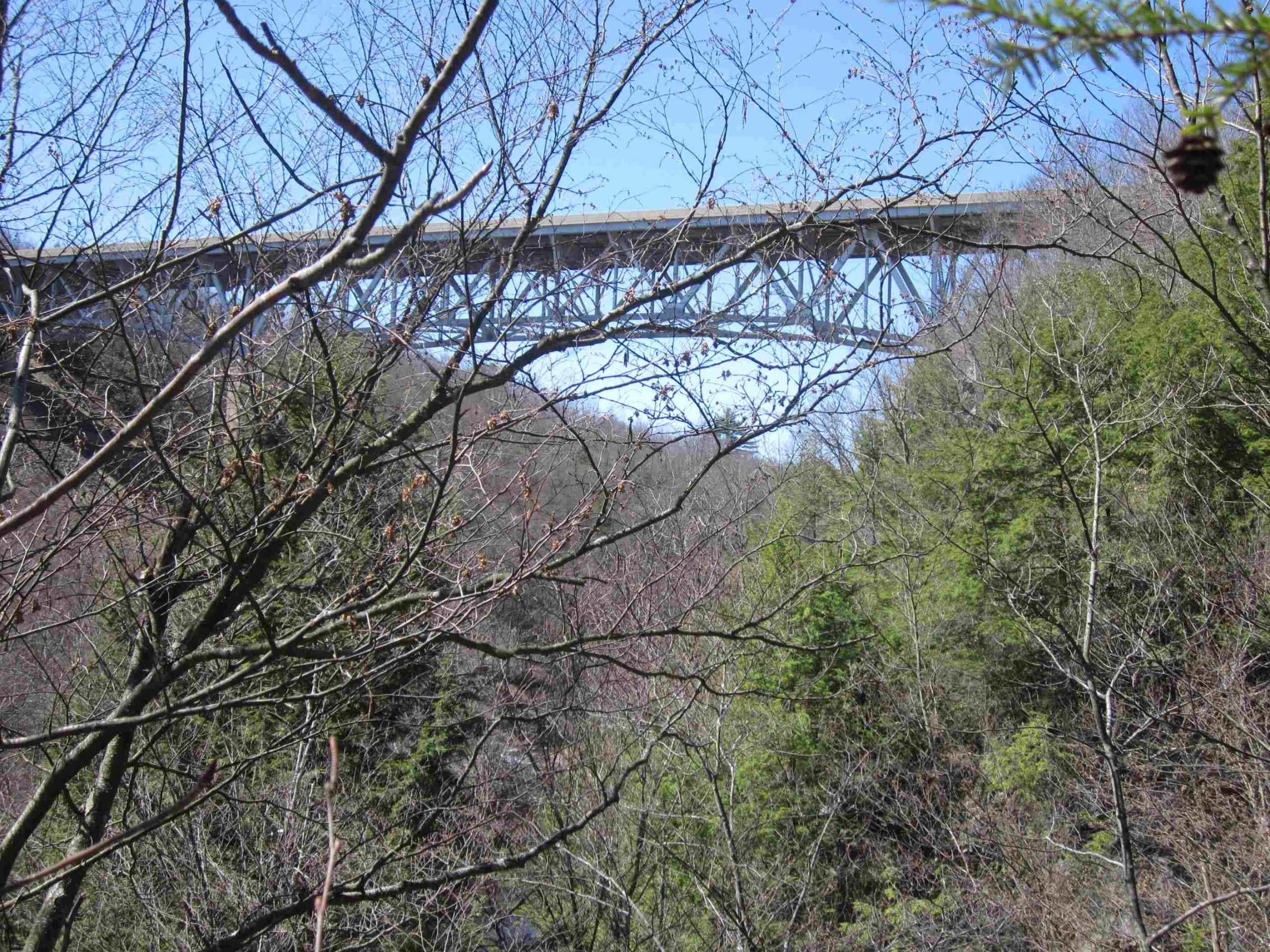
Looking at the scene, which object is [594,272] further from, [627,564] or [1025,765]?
[1025,765]

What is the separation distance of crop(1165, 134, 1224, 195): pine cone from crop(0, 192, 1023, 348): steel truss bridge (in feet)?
8.60

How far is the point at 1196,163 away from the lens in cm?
76

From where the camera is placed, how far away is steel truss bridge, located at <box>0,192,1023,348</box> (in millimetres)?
3584

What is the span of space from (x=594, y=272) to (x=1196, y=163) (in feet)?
10.6

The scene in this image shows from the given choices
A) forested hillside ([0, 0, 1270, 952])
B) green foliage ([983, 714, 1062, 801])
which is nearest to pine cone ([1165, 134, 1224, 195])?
forested hillside ([0, 0, 1270, 952])

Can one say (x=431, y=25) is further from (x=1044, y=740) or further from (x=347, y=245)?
(x=1044, y=740)

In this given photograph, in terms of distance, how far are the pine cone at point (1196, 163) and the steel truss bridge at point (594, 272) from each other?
262cm

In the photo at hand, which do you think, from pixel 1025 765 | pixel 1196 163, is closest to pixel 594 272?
pixel 1196 163

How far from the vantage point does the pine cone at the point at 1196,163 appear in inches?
29.6

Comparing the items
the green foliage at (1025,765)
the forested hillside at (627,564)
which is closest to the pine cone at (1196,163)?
Answer: the forested hillside at (627,564)

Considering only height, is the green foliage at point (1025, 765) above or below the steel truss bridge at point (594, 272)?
below

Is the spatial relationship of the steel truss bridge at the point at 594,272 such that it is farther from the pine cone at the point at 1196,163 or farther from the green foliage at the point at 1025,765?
the green foliage at the point at 1025,765

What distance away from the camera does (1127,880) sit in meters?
3.79

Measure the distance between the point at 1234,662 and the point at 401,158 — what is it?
34.1 ft
